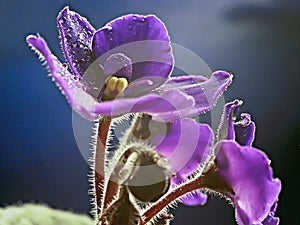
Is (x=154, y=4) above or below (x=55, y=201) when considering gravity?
above

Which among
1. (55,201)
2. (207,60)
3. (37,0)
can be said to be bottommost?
(55,201)

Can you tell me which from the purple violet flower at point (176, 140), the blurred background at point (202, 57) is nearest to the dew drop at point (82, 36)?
the purple violet flower at point (176, 140)

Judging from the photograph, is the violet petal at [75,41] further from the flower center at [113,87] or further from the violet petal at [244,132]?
the violet petal at [244,132]

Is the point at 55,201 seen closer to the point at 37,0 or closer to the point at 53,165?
the point at 53,165

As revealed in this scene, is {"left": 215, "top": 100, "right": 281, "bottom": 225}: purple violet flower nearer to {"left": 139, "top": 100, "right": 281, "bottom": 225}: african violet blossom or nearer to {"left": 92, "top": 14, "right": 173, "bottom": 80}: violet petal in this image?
{"left": 139, "top": 100, "right": 281, "bottom": 225}: african violet blossom

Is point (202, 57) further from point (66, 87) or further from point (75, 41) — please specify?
point (66, 87)

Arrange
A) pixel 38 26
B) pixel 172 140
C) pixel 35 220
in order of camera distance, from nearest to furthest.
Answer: pixel 172 140, pixel 35 220, pixel 38 26

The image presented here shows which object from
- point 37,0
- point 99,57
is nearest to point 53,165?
point 37,0

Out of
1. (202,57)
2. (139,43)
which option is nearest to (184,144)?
(139,43)
